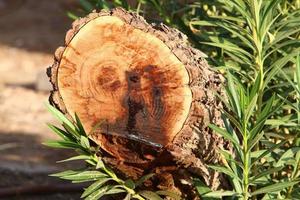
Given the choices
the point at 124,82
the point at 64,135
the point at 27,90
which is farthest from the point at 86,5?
the point at 27,90

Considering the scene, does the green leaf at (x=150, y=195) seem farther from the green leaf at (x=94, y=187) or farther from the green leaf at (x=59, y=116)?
the green leaf at (x=59, y=116)

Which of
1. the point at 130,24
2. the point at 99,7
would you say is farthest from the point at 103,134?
the point at 99,7

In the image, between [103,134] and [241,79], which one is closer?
[103,134]

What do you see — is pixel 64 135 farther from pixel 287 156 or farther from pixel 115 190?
pixel 287 156

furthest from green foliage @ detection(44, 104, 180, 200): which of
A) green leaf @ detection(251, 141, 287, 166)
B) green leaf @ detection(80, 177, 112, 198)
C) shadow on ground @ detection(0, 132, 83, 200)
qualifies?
shadow on ground @ detection(0, 132, 83, 200)

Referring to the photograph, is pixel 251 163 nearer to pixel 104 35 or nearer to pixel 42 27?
pixel 104 35
